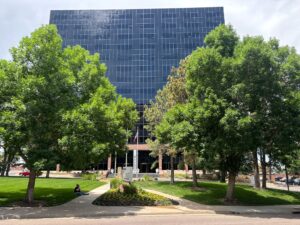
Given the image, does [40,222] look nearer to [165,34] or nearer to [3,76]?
[3,76]

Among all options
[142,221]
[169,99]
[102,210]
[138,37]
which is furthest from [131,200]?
[138,37]

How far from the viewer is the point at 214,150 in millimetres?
19578

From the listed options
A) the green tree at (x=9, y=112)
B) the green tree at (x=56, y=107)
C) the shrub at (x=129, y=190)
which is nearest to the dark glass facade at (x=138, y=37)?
the shrub at (x=129, y=190)

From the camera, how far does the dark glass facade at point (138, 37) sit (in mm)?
87375

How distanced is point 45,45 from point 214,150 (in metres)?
12.8

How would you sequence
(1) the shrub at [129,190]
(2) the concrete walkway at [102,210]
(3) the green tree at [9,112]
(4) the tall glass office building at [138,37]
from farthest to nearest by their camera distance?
(4) the tall glass office building at [138,37] → (1) the shrub at [129,190] → (3) the green tree at [9,112] → (2) the concrete walkway at [102,210]

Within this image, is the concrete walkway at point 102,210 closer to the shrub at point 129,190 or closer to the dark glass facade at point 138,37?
the shrub at point 129,190

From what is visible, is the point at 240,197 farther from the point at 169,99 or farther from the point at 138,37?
the point at 138,37

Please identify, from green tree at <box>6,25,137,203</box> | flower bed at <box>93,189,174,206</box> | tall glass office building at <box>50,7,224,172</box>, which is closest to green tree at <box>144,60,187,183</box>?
flower bed at <box>93,189,174,206</box>

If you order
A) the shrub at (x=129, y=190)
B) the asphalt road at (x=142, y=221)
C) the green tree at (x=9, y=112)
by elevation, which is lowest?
the asphalt road at (x=142, y=221)

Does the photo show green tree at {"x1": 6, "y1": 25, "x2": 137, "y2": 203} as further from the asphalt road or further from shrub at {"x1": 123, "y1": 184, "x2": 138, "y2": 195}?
shrub at {"x1": 123, "y1": 184, "x2": 138, "y2": 195}

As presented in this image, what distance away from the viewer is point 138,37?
304ft

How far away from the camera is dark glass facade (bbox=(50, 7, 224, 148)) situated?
287 feet

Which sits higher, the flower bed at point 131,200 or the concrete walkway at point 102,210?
the flower bed at point 131,200
